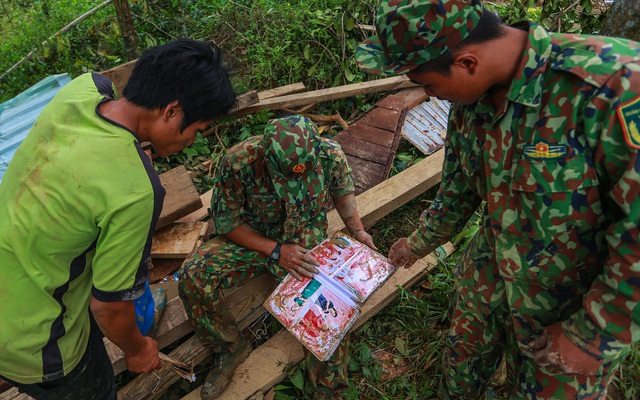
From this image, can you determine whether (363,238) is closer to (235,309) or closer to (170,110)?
(235,309)

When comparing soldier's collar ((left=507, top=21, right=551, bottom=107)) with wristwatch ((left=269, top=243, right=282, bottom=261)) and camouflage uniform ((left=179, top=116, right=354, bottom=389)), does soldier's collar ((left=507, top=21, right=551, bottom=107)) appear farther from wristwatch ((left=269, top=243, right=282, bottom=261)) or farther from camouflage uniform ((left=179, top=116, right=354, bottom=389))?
wristwatch ((left=269, top=243, right=282, bottom=261))

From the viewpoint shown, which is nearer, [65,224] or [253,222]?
[65,224]

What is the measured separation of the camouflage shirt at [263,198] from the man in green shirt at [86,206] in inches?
32.4

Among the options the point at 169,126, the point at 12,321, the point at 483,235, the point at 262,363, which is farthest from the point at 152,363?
the point at 483,235

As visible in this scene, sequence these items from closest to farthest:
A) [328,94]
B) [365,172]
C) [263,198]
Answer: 1. [263,198]
2. [365,172]
3. [328,94]

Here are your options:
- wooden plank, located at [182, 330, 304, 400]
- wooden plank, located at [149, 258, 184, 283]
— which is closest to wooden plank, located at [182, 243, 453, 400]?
wooden plank, located at [182, 330, 304, 400]

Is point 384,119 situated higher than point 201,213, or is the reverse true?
point 201,213

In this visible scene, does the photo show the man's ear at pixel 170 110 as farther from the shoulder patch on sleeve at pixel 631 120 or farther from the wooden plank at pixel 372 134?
the wooden plank at pixel 372 134

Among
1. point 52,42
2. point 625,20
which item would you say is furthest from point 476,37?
point 52,42

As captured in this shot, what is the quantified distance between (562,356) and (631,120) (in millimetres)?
904

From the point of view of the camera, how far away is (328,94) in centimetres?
508

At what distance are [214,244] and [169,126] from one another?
1376mm

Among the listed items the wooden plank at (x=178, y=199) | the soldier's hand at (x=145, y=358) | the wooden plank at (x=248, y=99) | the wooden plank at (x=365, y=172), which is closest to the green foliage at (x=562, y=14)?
the wooden plank at (x=365, y=172)

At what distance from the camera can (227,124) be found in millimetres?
4875
